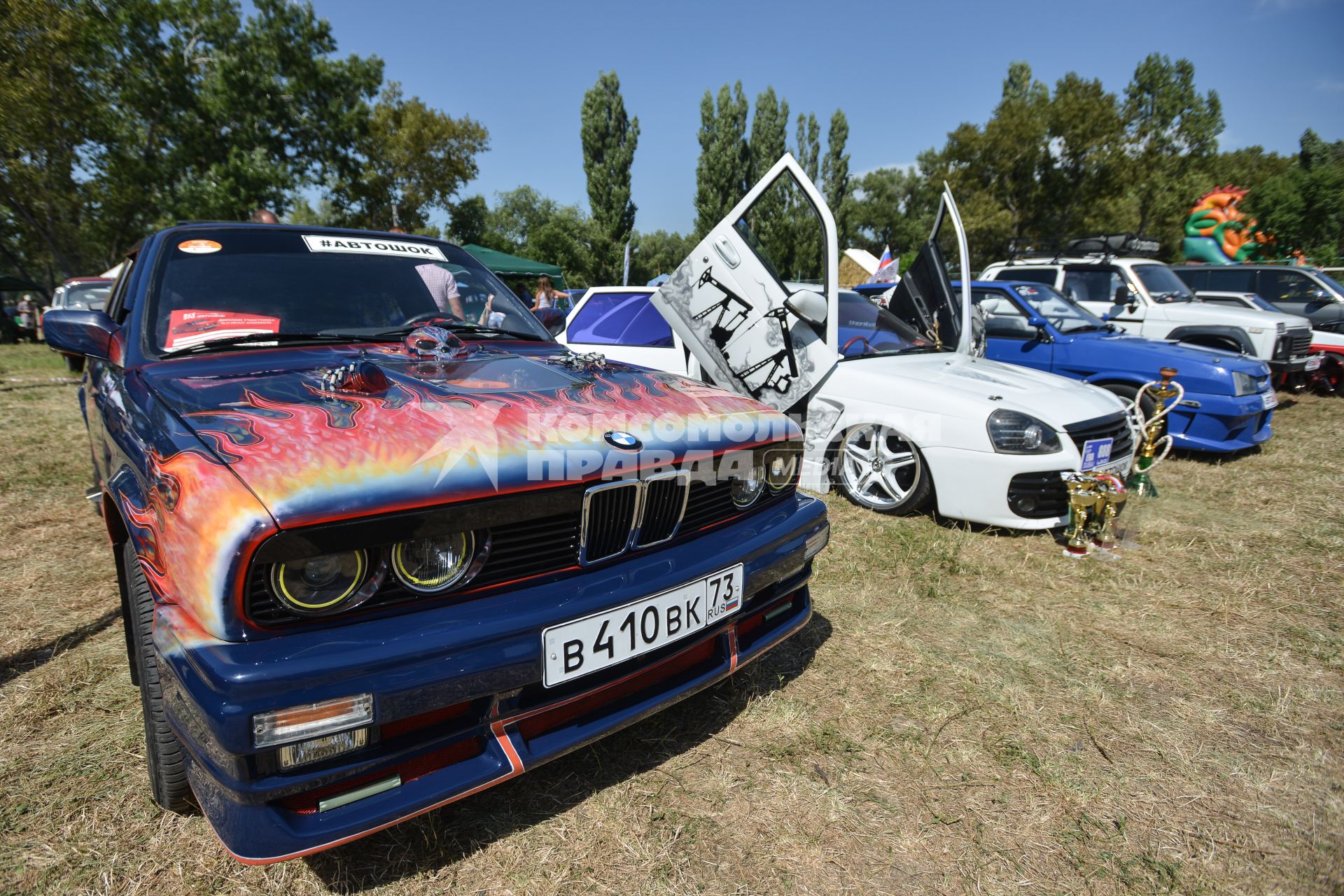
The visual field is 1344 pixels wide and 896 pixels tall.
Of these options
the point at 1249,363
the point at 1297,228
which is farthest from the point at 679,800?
the point at 1297,228

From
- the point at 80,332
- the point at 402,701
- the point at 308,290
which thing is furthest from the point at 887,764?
the point at 80,332

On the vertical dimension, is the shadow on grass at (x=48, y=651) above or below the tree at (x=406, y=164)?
below

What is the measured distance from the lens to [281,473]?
3.95ft

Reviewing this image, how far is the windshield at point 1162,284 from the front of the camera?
7.95 m

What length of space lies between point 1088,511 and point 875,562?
47.8 inches

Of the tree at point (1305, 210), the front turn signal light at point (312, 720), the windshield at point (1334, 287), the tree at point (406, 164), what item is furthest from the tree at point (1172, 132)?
the front turn signal light at point (312, 720)

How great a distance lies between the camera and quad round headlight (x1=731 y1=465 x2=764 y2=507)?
2.01 m

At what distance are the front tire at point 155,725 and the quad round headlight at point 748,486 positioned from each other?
151cm

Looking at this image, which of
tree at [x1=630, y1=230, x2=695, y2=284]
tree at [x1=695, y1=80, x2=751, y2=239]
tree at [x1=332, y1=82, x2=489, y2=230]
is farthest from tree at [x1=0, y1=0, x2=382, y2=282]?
tree at [x1=630, y1=230, x2=695, y2=284]

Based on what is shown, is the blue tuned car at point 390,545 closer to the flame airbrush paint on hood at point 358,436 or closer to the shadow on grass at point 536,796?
the flame airbrush paint on hood at point 358,436

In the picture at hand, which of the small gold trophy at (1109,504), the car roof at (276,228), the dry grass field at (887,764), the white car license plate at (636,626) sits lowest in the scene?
the dry grass field at (887,764)

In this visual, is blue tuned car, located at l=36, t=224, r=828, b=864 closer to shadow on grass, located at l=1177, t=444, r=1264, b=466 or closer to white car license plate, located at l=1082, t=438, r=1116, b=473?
white car license plate, located at l=1082, t=438, r=1116, b=473

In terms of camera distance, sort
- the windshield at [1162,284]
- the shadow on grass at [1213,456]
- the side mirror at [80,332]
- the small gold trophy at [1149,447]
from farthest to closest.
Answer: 1. the windshield at [1162,284]
2. the shadow on grass at [1213,456]
3. the small gold trophy at [1149,447]
4. the side mirror at [80,332]

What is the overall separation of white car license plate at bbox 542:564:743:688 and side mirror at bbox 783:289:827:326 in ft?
7.59
